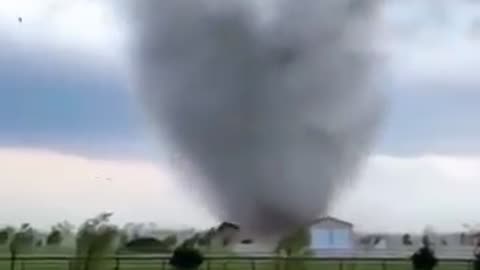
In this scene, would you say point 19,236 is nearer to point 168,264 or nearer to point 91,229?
point 168,264

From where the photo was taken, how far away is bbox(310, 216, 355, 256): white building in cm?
7138

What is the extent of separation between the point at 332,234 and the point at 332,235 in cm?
19

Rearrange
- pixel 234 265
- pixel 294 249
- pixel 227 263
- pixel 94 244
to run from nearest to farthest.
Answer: pixel 94 244
pixel 294 249
pixel 227 263
pixel 234 265

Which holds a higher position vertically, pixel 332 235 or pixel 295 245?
pixel 332 235

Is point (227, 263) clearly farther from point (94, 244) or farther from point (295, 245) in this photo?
point (94, 244)

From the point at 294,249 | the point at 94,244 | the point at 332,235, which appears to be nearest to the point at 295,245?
the point at 294,249

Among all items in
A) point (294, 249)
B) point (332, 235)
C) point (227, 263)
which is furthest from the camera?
point (332, 235)

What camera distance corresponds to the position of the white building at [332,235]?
71.4 meters

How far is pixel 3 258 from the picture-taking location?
4159 centimetres

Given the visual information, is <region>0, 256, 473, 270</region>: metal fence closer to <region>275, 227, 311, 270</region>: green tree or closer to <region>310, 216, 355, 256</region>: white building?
<region>275, 227, 311, 270</region>: green tree

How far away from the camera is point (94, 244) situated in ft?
86.3

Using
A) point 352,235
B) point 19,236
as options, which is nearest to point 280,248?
point 19,236

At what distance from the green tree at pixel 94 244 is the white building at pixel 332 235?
141 feet

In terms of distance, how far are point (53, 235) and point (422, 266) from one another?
2958 centimetres
